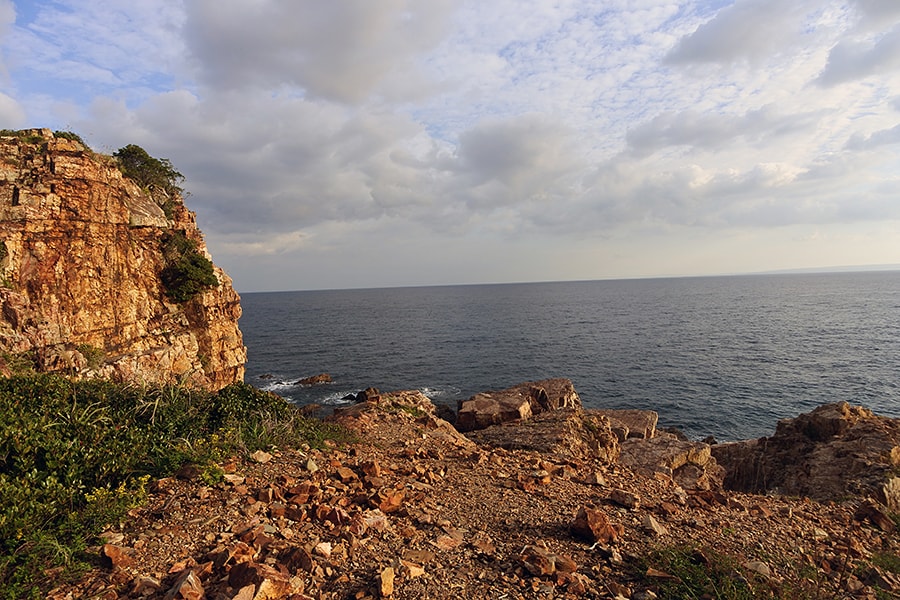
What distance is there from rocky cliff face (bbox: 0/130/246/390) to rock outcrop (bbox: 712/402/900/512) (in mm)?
26796

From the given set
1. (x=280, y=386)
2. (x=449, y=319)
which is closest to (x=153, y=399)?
(x=280, y=386)

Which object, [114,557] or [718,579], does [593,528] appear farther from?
[114,557]

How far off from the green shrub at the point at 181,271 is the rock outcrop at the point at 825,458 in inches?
1382

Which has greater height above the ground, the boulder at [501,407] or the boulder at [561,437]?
the boulder at [561,437]

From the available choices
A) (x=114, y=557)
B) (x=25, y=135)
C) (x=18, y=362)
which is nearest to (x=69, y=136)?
(x=25, y=135)

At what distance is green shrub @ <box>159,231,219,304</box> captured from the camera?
1131 inches

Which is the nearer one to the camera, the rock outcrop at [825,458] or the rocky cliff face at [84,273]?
the rock outcrop at [825,458]

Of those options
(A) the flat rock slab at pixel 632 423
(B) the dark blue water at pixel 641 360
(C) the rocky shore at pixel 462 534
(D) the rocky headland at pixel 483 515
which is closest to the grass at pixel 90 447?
(D) the rocky headland at pixel 483 515

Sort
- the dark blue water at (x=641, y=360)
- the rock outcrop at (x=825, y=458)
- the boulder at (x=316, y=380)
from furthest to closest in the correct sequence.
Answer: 1. the boulder at (x=316, y=380)
2. the dark blue water at (x=641, y=360)
3. the rock outcrop at (x=825, y=458)

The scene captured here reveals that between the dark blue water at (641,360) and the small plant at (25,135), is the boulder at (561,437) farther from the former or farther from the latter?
the small plant at (25,135)

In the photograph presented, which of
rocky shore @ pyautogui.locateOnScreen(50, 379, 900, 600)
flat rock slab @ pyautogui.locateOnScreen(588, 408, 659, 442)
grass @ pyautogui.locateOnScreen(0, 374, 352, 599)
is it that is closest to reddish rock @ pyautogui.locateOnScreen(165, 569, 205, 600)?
rocky shore @ pyautogui.locateOnScreen(50, 379, 900, 600)

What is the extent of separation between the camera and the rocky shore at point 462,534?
5.53 metres

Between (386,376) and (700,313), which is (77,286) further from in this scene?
(700,313)

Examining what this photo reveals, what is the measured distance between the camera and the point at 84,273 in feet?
80.1
